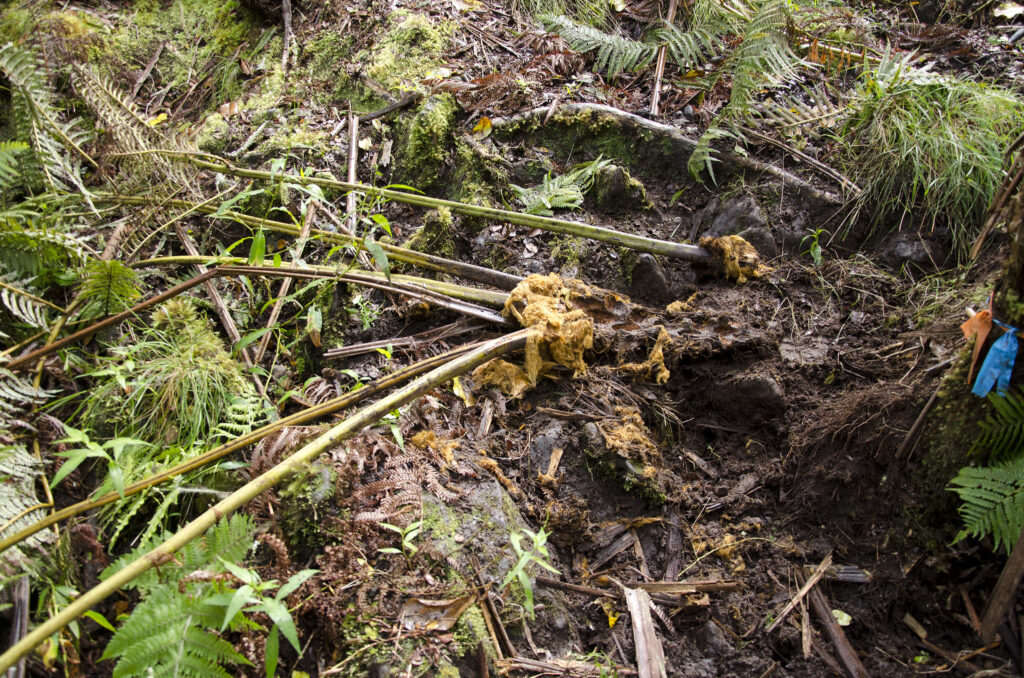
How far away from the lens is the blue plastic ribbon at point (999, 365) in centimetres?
154

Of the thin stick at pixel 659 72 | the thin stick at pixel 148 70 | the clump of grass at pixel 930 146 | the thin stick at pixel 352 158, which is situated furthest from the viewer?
the thin stick at pixel 148 70

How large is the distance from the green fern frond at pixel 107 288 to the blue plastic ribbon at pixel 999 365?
279 centimetres

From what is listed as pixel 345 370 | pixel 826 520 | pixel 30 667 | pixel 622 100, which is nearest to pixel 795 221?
pixel 622 100

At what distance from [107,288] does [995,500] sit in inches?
116

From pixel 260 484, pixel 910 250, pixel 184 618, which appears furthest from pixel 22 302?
pixel 910 250

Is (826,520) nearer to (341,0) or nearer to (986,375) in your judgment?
(986,375)

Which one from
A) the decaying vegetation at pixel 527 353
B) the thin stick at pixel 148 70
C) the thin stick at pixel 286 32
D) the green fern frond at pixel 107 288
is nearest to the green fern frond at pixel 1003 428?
the decaying vegetation at pixel 527 353

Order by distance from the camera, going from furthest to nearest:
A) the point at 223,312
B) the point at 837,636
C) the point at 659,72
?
the point at 659,72, the point at 223,312, the point at 837,636

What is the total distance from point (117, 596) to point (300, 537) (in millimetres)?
554

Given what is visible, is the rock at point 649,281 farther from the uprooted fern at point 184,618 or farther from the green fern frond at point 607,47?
the uprooted fern at point 184,618

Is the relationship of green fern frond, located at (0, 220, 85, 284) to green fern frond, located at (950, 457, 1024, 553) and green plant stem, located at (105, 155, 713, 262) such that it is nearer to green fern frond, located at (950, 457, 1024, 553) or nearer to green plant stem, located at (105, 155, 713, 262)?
green plant stem, located at (105, 155, 713, 262)

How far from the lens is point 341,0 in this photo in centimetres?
385

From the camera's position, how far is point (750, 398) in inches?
89.8

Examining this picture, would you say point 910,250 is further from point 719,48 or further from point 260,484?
point 260,484
